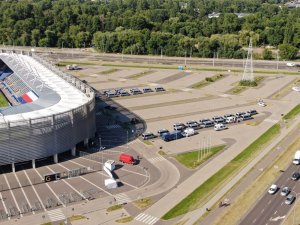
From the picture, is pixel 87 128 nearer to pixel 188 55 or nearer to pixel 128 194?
pixel 128 194

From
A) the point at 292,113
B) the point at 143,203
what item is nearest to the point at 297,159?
the point at 143,203

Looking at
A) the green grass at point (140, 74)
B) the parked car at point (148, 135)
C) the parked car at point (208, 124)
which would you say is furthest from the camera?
the green grass at point (140, 74)

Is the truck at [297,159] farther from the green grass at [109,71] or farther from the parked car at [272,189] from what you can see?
the green grass at [109,71]

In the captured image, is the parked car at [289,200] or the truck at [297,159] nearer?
the parked car at [289,200]

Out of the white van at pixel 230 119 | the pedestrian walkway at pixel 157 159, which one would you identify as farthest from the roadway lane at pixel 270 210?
the white van at pixel 230 119

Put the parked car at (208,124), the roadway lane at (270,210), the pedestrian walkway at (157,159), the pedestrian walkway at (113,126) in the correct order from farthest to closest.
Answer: the parked car at (208,124)
the pedestrian walkway at (113,126)
the pedestrian walkway at (157,159)
the roadway lane at (270,210)

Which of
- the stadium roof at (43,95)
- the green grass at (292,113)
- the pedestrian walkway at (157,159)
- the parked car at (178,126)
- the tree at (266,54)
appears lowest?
the pedestrian walkway at (157,159)

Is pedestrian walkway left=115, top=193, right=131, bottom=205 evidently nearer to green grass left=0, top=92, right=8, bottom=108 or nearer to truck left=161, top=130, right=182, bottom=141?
truck left=161, top=130, right=182, bottom=141
